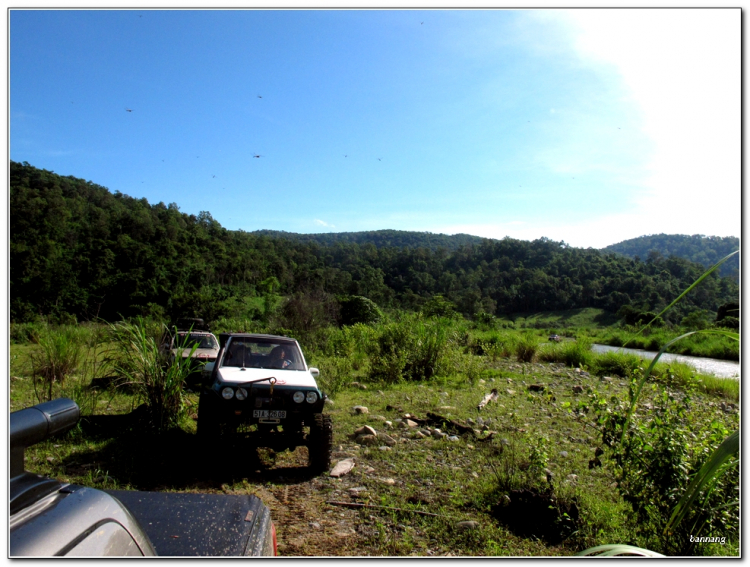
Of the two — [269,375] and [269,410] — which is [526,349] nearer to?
[269,375]

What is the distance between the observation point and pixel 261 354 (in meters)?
5.68

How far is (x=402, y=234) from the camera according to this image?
355ft

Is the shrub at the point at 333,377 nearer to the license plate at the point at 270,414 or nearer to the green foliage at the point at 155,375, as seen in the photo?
the green foliage at the point at 155,375

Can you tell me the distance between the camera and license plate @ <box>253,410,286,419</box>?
4594 millimetres

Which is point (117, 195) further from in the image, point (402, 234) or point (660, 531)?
point (402, 234)

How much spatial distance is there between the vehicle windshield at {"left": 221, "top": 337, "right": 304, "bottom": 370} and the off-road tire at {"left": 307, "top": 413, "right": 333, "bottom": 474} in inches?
39.9

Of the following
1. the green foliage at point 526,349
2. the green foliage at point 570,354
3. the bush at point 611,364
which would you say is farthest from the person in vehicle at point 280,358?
the green foliage at point 526,349

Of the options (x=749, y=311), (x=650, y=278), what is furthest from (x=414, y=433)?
(x=650, y=278)

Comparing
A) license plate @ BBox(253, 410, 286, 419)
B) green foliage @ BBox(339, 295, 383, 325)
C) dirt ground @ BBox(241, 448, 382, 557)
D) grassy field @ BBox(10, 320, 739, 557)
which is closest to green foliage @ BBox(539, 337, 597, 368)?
green foliage @ BBox(339, 295, 383, 325)

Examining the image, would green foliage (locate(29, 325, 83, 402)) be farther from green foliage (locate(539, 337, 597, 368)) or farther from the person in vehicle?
green foliage (locate(539, 337, 597, 368))

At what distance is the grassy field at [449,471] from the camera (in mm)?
3242

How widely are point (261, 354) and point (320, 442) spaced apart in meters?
1.52

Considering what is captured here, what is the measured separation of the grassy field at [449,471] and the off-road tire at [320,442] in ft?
0.41

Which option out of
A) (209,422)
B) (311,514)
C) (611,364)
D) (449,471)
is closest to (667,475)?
(449,471)
